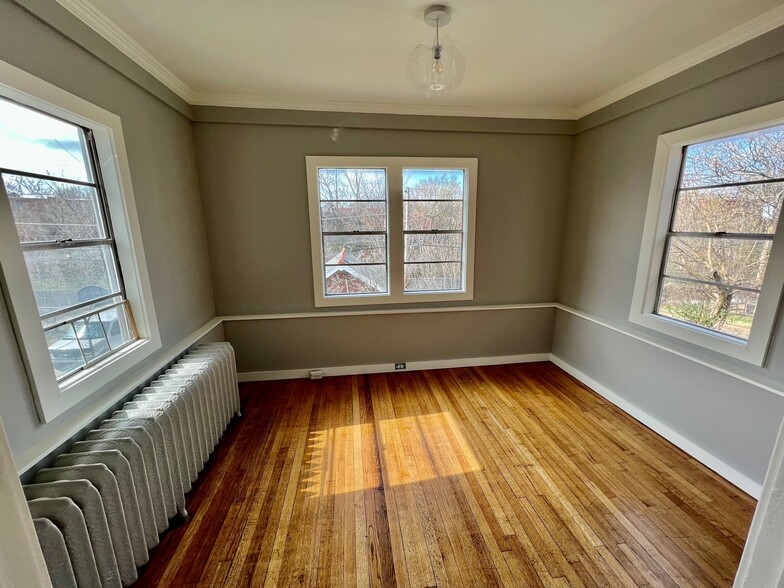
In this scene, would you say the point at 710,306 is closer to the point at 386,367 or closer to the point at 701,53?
the point at 701,53

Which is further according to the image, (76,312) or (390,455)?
(390,455)

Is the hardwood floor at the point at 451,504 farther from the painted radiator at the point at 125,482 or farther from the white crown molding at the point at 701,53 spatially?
the white crown molding at the point at 701,53

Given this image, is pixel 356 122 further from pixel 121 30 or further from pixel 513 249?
pixel 513 249

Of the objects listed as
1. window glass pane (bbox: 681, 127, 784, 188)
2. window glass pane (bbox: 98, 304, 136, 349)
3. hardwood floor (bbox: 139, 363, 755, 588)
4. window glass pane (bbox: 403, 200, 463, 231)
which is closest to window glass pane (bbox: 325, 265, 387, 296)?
window glass pane (bbox: 403, 200, 463, 231)

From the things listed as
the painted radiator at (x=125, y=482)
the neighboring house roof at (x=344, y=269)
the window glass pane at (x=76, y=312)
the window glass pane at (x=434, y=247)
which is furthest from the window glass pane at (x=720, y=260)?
the window glass pane at (x=76, y=312)

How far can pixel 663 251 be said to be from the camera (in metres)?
2.42

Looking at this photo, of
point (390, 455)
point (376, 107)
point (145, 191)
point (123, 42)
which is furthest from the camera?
point (376, 107)

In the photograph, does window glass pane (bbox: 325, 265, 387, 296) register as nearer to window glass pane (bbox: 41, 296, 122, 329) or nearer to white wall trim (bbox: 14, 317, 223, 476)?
white wall trim (bbox: 14, 317, 223, 476)

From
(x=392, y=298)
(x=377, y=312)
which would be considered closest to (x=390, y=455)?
(x=377, y=312)

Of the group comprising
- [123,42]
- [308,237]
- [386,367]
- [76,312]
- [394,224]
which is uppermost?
[123,42]

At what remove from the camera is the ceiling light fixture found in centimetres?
159

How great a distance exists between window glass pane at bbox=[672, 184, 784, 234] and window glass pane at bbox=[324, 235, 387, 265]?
7.72 ft

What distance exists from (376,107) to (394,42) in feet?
3.15

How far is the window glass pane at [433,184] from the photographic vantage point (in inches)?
122
